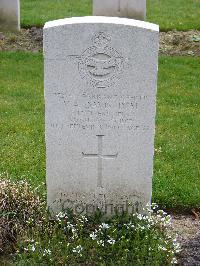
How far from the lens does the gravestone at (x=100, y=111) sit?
501 centimetres

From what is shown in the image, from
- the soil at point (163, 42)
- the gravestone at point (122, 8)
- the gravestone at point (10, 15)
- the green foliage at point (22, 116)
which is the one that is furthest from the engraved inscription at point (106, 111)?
the gravestone at point (122, 8)

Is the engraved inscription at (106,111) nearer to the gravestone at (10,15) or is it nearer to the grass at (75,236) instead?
the grass at (75,236)

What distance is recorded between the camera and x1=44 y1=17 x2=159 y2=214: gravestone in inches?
197

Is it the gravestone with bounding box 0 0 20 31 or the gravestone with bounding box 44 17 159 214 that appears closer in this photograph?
the gravestone with bounding box 44 17 159 214

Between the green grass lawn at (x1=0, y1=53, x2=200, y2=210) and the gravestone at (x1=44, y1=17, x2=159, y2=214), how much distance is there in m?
0.85

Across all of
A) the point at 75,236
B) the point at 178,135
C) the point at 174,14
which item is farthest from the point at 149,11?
the point at 75,236

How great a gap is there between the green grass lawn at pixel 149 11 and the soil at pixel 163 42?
1.40 ft

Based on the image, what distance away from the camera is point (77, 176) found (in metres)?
5.43

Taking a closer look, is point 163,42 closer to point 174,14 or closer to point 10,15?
point 174,14

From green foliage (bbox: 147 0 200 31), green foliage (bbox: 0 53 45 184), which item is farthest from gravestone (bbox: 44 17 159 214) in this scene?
Answer: green foliage (bbox: 147 0 200 31)

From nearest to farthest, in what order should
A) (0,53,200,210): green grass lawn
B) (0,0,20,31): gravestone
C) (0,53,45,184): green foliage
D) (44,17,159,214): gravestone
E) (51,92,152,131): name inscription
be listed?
(44,17,159,214): gravestone
(51,92,152,131): name inscription
(0,53,200,210): green grass lawn
(0,53,45,184): green foliage
(0,0,20,31): gravestone

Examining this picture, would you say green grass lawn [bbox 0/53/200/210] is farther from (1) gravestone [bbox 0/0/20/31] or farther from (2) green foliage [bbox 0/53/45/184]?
(1) gravestone [bbox 0/0/20/31]

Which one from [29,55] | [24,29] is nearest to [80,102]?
[29,55]

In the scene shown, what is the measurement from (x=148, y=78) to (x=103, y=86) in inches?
14.9
